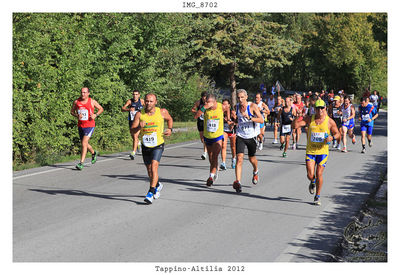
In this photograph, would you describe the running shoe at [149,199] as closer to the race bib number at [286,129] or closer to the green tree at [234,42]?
the race bib number at [286,129]

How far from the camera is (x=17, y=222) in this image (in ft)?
26.7

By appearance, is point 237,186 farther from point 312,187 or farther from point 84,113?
point 84,113

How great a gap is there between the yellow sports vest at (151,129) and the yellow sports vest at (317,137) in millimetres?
2594

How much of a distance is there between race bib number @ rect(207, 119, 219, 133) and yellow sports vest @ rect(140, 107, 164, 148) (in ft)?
6.04

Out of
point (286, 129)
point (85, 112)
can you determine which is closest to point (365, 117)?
point (286, 129)

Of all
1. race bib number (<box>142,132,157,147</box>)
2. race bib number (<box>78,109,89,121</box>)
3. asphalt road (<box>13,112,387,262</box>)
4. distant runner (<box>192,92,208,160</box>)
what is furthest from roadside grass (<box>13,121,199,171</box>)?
race bib number (<box>142,132,157,147</box>)

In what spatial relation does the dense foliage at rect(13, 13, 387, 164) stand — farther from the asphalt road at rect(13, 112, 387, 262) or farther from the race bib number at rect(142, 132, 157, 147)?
the race bib number at rect(142, 132, 157, 147)

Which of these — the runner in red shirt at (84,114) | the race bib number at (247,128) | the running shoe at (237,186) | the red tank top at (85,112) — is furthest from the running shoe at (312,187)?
the red tank top at (85,112)

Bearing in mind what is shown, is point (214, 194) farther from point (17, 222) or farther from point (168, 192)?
point (17, 222)

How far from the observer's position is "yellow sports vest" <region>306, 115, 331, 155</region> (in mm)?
9406

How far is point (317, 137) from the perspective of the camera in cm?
946

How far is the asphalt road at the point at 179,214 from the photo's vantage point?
6770mm

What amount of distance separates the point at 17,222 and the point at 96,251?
2.00 m
